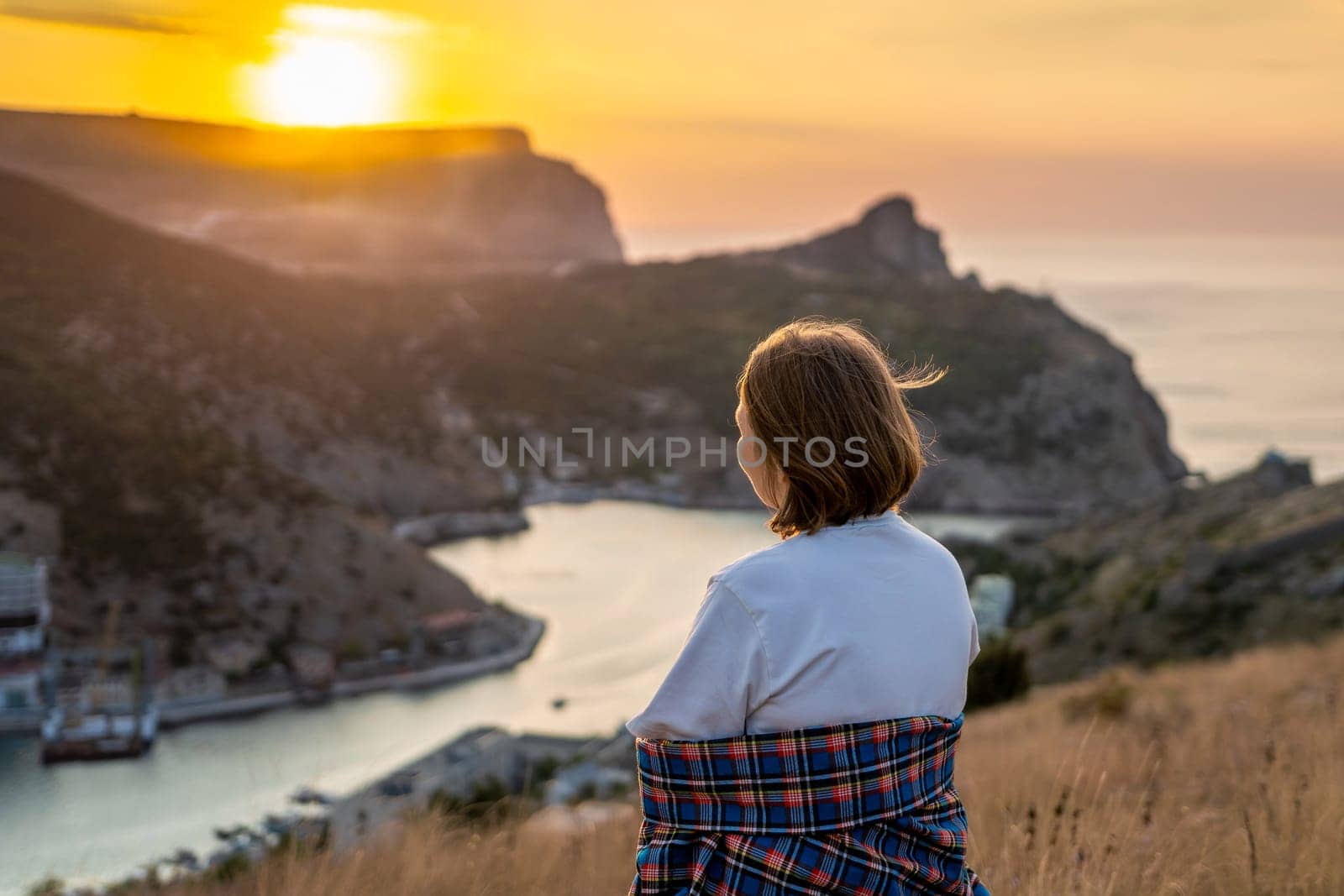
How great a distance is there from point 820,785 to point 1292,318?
9729cm

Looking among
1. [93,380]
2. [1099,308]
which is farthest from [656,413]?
[1099,308]

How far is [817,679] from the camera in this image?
3.51 ft

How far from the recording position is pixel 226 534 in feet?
87.2

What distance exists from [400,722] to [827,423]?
24136mm

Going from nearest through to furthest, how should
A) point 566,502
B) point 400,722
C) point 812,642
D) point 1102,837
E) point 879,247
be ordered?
point 812,642, point 1102,837, point 400,722, point 566,502, point 879,247

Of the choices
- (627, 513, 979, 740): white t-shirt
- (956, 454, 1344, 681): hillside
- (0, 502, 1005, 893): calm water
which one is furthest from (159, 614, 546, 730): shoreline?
(627, 513, 979, 740): white t-shirt

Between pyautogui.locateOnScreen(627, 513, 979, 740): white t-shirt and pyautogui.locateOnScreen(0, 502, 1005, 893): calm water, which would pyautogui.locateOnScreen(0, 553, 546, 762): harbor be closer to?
pyautogui.locateOnScreen(0, 502, 1005, 893): calm water

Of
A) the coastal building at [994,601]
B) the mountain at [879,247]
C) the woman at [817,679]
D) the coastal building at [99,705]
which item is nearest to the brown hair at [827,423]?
the woman at [817,679]

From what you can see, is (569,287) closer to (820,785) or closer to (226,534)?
(226,534)

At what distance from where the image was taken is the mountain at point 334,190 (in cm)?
2331

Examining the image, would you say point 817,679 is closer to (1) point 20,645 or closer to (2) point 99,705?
(2) point 99,705

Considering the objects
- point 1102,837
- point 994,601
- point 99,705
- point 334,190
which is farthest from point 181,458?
point 334,190

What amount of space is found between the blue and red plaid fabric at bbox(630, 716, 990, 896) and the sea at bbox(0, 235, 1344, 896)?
7.23ft

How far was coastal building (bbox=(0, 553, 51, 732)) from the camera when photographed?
2091cm
